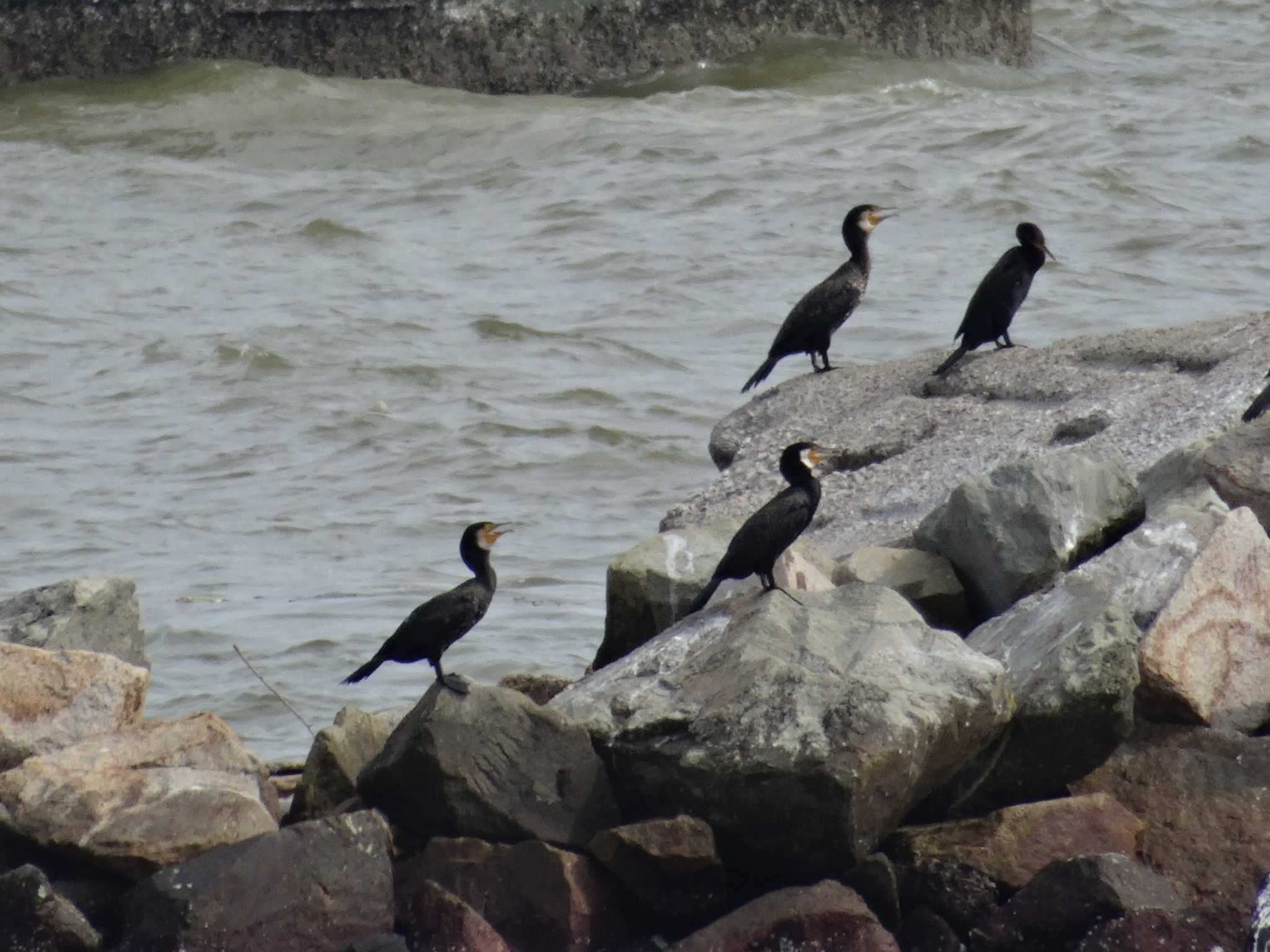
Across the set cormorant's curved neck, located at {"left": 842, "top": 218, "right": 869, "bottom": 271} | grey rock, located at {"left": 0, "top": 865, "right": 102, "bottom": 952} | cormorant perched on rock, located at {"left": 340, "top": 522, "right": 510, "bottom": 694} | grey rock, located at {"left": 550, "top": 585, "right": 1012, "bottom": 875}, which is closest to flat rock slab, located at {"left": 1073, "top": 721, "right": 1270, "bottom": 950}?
grey rock, located at {"left": 550, "top": 585, "right": 1012, "bottom": 875}

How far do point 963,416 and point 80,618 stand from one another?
274cm

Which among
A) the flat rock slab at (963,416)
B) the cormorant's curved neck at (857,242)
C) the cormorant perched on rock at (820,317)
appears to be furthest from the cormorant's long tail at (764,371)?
the cormorant's curved neck at (857,242)

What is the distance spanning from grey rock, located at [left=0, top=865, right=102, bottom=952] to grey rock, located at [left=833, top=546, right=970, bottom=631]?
6.89 feet

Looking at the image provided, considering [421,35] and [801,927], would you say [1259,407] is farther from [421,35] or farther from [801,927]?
[421,35]

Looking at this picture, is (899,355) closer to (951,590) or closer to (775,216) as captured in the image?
(775,216)

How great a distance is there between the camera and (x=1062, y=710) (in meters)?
4.45

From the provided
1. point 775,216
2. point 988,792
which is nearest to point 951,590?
point 988,792

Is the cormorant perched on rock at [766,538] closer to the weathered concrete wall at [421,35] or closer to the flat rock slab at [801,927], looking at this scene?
the flat rock slab at [801,927]

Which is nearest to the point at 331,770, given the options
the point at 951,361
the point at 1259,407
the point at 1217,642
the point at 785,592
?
the point at 785,592

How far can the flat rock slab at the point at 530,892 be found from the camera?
14.0 ft

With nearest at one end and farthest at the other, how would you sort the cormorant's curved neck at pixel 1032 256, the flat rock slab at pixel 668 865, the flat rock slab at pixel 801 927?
1. the flat rock slab at pixel 801 927
2. the flat rock slab at pixel 668 865
3. the cormorant's curved neck at pixel 1032 256

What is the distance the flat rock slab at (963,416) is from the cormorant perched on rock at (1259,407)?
0.16 m

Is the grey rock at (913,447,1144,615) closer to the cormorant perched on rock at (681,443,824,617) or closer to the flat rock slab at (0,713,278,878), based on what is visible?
the cormorant perched on rock at (681,443,824,617)

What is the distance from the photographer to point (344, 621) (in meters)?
7.70
